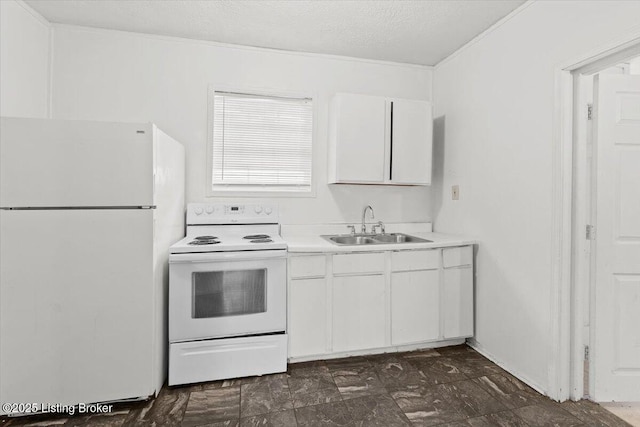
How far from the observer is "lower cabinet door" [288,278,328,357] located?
235 centimetres

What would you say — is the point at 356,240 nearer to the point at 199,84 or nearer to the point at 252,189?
the point at 252,189

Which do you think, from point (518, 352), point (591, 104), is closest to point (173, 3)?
point (591, 104)

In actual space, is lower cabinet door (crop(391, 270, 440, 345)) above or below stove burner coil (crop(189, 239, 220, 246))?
below

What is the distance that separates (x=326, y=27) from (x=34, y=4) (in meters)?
2.08

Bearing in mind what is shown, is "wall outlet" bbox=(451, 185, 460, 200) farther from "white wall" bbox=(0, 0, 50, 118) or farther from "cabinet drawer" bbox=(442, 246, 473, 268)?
"white wall" bbox=(0, 0, 50, 118)

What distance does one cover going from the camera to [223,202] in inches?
112

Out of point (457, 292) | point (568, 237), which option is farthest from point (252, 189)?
point (568, 237)

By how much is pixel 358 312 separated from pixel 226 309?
97 cm

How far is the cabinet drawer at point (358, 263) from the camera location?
2.42 metres

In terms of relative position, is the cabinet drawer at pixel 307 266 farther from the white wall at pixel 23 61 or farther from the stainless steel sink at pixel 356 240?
the white wall at pixel 23 61

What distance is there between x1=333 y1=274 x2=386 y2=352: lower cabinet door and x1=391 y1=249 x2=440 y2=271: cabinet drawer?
0.17 m

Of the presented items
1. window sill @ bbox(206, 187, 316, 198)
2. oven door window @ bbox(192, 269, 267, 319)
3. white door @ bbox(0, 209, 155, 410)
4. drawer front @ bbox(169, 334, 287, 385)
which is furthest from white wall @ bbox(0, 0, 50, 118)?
drawer front @ bbox(169, 334, 287, 385)

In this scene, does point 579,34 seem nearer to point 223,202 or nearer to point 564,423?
point 564,423

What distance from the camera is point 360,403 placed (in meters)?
1.96
